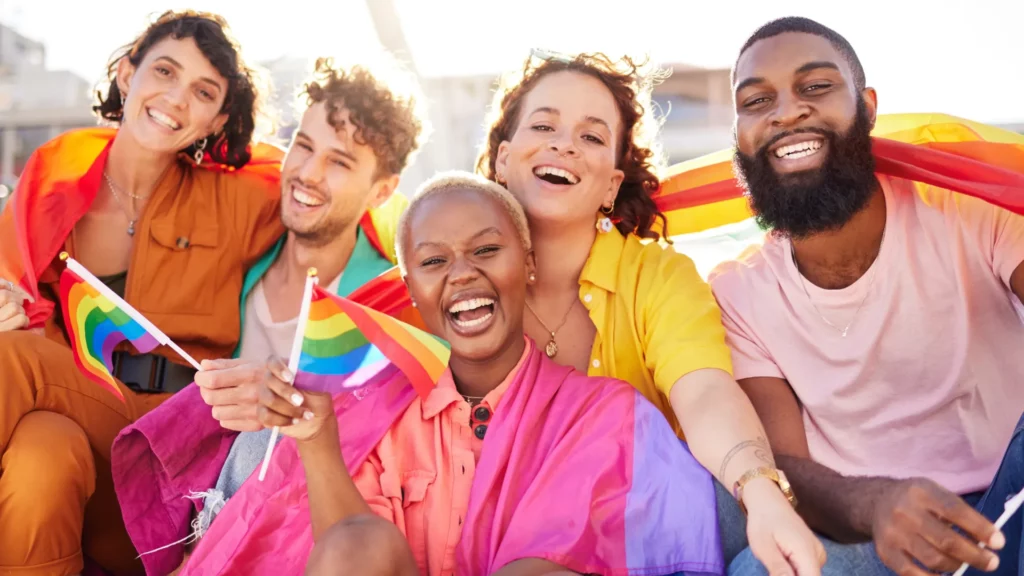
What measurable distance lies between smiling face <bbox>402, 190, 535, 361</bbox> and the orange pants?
1.08 m

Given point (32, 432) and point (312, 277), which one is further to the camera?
point (32, 432)

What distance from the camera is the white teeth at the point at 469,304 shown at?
2.54 metres

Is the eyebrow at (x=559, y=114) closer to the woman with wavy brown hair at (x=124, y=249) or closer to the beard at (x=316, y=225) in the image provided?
the beard at (x=316, y=225)

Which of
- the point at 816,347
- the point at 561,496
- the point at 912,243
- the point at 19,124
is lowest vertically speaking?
the point at 19,124

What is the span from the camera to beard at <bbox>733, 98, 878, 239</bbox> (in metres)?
2.82

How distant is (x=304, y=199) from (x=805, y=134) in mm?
1735

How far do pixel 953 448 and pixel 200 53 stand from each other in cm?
286

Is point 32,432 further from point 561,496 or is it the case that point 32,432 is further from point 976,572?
point 976,572

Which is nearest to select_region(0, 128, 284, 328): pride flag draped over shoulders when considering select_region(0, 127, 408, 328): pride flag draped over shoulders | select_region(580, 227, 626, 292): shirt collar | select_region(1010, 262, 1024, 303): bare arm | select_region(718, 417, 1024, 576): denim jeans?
select_region(0, 127, 408, 328): pride flag draped over shoulders

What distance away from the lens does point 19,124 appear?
39.9 ft

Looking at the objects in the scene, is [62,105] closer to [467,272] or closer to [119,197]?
[119,197]

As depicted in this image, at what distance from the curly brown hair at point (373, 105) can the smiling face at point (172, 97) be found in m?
0.38

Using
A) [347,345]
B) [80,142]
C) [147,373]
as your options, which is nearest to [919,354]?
[347,345]

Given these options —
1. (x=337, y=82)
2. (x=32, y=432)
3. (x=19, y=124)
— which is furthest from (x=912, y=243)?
(x=19, y=124)
